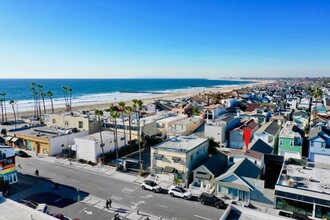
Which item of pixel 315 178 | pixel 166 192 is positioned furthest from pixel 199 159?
pixel 315 178

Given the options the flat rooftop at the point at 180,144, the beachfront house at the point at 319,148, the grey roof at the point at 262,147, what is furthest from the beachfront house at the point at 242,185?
the beachfront house at the point at 319,148

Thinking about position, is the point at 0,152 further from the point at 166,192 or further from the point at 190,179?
the point at 190,179

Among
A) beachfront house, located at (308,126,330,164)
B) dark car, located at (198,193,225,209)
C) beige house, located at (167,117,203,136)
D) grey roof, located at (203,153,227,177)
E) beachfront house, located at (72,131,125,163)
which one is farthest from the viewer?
beige house, located at (167,117,203,136)

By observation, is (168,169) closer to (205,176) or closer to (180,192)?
(180,192)

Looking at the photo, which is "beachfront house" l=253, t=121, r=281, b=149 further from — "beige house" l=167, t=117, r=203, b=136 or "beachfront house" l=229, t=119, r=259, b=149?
"beige house" l=167, t=117, r=203, b=136

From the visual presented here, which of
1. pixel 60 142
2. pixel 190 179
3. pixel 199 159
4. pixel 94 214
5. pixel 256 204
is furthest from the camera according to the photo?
pixel 60 142

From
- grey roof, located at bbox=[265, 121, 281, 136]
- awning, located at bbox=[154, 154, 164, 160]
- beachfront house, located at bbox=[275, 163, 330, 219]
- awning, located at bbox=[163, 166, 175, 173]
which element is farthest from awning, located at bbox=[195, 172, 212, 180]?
grey roof, located at bbox=[265, 121, 281, 136]
